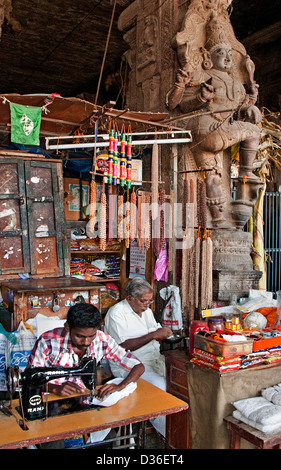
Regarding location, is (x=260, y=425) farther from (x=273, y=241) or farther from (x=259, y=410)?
(x=273, y=241)

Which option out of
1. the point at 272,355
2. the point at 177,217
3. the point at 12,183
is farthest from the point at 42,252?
the point at 272,355

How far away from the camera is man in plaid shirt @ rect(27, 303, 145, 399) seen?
7.94 feet

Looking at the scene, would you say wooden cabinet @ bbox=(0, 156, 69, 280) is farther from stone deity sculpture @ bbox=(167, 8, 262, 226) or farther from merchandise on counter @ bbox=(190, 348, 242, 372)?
merchandise on counter @ bbox=(190, 348, 242, 372)

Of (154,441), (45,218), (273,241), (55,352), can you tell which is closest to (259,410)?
(154,441)

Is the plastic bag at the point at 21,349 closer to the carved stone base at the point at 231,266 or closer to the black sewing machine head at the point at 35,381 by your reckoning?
the black sewing machine head at the point at 35,381

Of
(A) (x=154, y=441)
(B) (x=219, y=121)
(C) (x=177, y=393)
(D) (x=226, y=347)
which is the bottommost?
(A) (x=154, y=441)

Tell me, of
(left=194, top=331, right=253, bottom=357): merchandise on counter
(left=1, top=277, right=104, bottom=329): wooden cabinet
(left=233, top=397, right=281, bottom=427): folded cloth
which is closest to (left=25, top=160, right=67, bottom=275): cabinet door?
(left=1, top=277, right=104, bottom=329): wooden cabinet

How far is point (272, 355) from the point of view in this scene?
135 inches

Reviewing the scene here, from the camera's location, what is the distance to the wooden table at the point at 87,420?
6.36ft

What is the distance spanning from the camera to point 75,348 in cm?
256

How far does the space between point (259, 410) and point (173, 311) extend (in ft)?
5.44

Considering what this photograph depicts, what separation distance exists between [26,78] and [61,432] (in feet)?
30.3

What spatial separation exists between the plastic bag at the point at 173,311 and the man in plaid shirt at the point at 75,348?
167 centimetres
